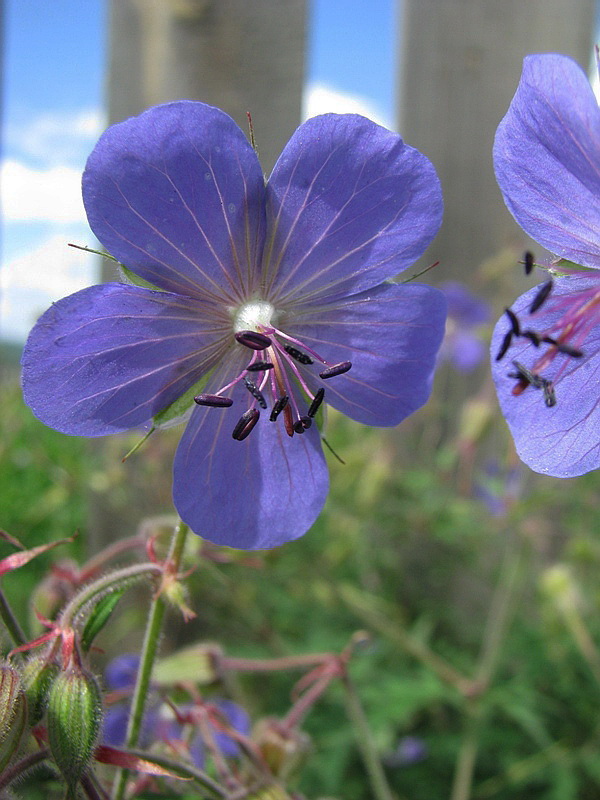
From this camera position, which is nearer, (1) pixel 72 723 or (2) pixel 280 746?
(1) pixel 72 723

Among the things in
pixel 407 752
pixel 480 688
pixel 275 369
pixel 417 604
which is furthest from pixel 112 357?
pixel 417 604

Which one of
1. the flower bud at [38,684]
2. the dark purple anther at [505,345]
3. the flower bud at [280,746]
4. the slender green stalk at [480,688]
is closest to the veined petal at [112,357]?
the flower bud at [38,684]

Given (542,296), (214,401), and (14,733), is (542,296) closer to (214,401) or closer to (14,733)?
(214,401)

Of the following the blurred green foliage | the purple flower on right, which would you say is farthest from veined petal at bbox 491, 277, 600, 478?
the blurred green foliage

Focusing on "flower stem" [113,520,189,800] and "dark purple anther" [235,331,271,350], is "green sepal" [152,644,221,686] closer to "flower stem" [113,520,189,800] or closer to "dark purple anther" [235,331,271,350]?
"flower stem" [113,520,189,800]

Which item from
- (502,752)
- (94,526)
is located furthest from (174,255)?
(94,526)

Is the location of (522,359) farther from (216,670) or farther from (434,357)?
(216,670)
